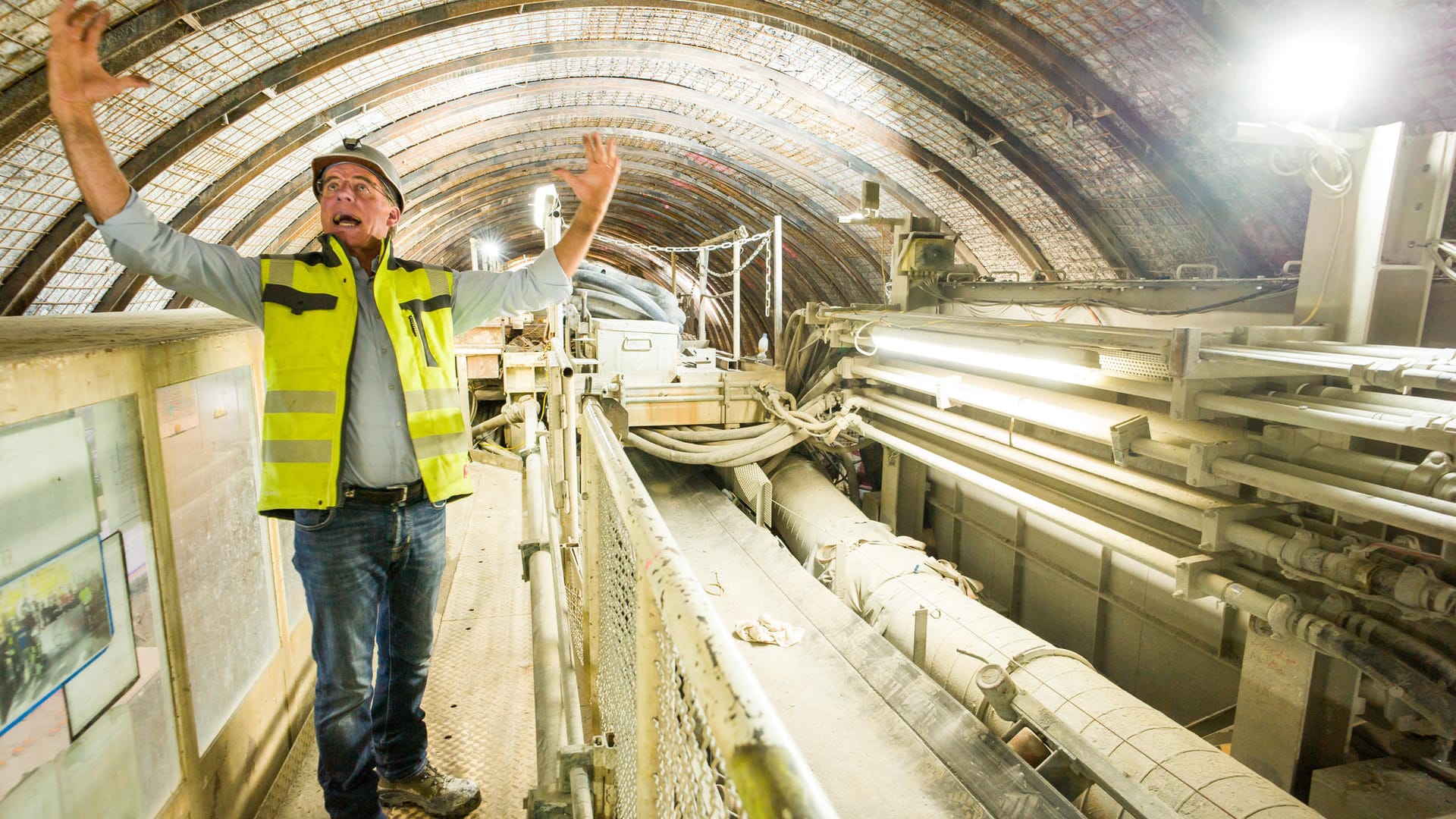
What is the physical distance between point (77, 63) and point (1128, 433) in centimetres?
433

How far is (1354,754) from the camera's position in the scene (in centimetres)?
370

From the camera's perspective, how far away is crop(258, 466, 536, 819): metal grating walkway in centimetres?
243

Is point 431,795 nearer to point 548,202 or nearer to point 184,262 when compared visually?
point 184,262

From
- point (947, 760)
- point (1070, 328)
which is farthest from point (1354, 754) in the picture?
point (1070, 328)

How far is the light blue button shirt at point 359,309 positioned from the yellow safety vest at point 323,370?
41 millimetres

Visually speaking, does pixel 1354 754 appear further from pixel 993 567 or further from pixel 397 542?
pixel 397 542

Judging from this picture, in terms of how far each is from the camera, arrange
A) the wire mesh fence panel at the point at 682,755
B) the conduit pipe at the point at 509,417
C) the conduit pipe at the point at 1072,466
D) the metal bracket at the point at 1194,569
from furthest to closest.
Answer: the conduit pipe at the point at 509,417, the conduit pipe at the point at 1072,466, the metal bracket at the point at 1194,569, the wire mesh fence panel at the point at 682,755

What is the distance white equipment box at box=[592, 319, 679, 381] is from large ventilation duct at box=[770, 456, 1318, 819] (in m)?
2.36

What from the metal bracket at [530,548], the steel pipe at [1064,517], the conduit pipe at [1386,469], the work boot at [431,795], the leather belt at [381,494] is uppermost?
the leather belt at [381,494]

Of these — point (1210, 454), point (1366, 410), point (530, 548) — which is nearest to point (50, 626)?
point (530, 548)

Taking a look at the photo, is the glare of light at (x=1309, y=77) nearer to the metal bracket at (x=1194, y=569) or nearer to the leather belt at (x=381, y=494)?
the metal bracket at (x=1194, y=569)

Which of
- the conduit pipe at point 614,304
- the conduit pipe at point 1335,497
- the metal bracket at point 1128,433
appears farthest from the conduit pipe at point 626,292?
the conduit pipe at point 1335,497

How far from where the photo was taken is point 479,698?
288 cm

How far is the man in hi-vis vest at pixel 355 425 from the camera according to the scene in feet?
6.42
